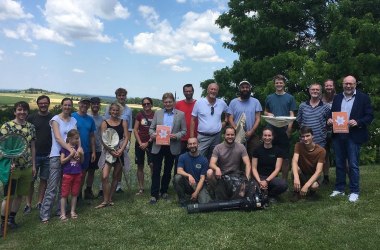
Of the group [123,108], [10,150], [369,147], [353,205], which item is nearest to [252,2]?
[369,147]

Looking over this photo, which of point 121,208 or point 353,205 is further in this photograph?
point 121,208

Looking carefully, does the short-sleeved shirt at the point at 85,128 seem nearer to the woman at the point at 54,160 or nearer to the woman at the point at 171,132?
the woman at the point at 54,160

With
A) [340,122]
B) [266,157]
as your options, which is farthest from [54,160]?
[340,122]

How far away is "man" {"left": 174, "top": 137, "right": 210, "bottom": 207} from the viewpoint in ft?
24.3

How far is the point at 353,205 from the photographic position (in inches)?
271

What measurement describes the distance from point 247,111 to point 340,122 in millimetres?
1807

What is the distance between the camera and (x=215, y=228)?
19.9 ft

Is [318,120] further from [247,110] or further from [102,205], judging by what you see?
[102,205]

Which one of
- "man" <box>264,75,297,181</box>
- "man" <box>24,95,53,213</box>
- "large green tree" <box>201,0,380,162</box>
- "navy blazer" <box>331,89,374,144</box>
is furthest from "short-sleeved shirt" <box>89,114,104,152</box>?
"large green tree" <box>201,0,380,162</box>

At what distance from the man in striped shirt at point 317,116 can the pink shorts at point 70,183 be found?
15.3 ft

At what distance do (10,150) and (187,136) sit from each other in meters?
3.48

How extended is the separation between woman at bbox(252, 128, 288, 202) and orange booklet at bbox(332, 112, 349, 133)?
44.5 inches

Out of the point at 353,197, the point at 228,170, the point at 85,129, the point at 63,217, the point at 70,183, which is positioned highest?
the point at 85,129

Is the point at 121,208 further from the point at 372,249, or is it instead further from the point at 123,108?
the point at 372,249
